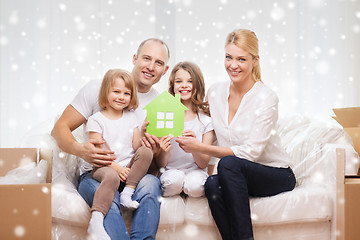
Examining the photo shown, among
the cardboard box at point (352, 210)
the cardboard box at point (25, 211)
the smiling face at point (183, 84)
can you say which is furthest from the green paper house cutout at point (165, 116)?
the cardboard box at point (352, 210)

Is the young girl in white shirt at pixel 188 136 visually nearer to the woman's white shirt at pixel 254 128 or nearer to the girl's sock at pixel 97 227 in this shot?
the woman's white shirt at pixel 254 128

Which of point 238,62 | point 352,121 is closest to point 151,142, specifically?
point 238,62

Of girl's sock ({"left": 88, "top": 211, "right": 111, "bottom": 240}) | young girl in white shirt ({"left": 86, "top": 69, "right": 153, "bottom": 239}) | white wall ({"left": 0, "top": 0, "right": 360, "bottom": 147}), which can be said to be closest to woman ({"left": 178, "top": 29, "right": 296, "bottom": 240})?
young girl in white shirt ({"left": 86, "top": 69, "right": 153, "bottom": 239})

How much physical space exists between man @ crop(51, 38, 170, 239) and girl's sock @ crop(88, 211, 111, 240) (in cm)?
2

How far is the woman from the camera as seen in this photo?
62.0 inches

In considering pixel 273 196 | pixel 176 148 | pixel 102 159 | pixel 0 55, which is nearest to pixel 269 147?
pixel 273 196

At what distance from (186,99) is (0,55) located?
1.39 meters

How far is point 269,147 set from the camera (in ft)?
5.90

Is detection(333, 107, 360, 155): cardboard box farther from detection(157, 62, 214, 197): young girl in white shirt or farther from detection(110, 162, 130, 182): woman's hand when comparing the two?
detection(110, 162, 130, 182): woman's hand

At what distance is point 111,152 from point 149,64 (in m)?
0.48

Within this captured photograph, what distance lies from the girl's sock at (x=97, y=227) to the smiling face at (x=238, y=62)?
31.9 inches

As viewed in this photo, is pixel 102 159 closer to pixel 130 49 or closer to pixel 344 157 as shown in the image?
pixel 344 157

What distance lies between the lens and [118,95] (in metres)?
1.73

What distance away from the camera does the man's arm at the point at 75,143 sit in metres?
1.64
